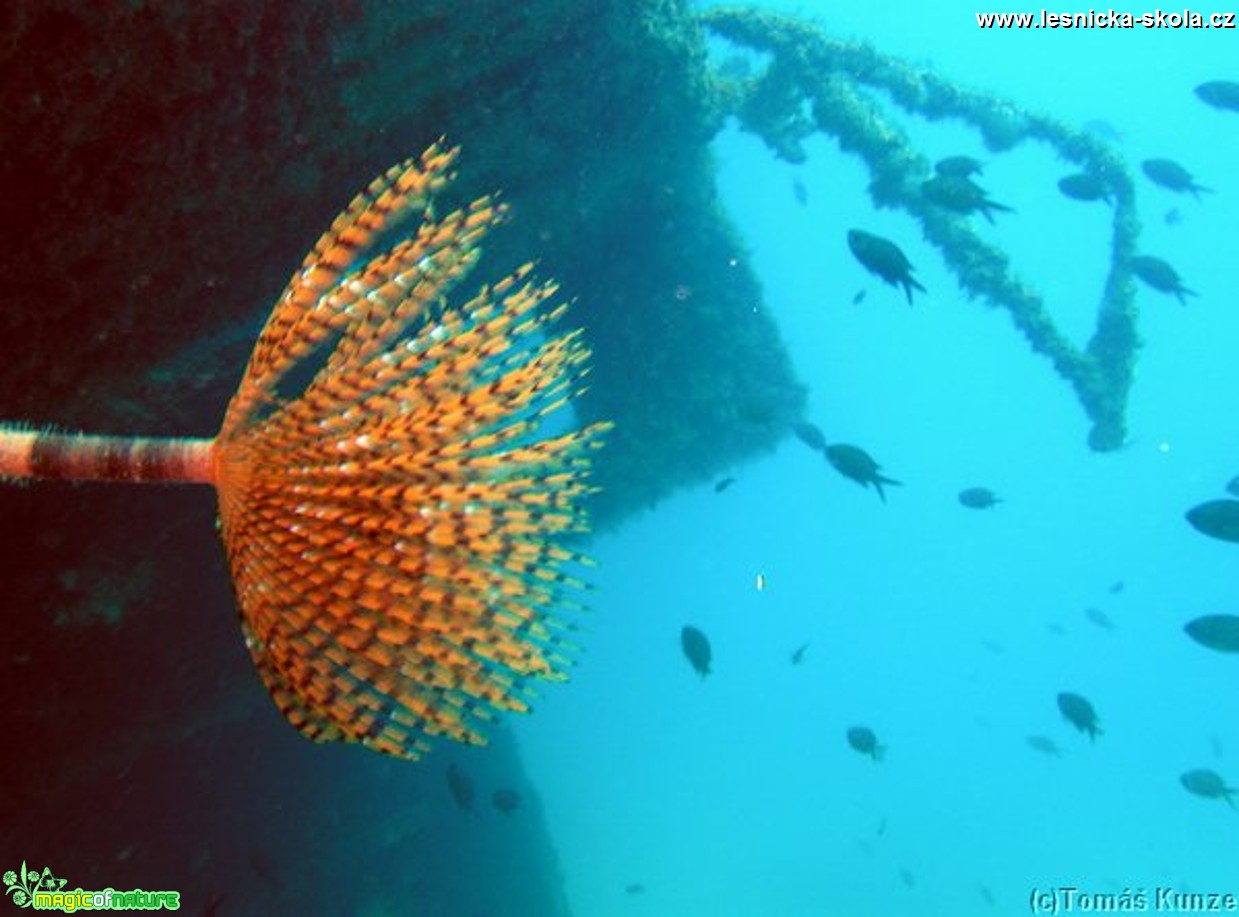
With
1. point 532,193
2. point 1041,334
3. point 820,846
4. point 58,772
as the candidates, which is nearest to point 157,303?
point 532,193

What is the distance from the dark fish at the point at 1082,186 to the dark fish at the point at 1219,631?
479cm

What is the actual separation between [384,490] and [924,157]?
10298 mm

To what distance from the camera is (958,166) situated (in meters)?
8.34

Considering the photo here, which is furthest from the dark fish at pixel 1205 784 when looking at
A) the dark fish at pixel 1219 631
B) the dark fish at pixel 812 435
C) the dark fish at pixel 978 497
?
the dark fish at pixel 812 435

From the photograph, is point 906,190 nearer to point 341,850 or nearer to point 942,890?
point 341,850

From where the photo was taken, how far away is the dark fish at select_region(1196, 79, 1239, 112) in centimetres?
923

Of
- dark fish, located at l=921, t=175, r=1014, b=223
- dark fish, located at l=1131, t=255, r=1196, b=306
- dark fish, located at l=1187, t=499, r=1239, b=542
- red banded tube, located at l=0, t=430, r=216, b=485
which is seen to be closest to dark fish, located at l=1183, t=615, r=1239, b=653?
dark fish, located at l=1187, t=499, r=1239, b=542

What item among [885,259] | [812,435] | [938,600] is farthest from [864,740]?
[938,600]

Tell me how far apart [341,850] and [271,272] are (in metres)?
8.33

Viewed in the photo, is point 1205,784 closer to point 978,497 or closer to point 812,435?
point 978,497

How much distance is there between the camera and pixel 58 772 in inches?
260

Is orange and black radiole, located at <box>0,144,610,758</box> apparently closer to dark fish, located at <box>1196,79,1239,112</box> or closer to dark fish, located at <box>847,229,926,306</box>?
dark fish, located at <box>847,229,926,306</box>

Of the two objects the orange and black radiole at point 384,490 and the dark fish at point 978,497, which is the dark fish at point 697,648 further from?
the orange and black radiole at point 384,490

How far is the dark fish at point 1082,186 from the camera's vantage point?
9.48 m
